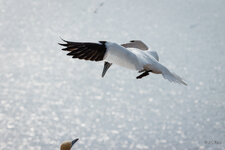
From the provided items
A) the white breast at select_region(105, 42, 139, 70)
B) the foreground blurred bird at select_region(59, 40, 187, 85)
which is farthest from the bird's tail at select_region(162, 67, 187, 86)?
the white breast at select_region(105, 42, 139, 70)

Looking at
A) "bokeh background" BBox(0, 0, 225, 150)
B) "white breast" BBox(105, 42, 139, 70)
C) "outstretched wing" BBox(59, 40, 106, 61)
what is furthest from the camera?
"bokeh background" BBox(0, 0, 225, 150)

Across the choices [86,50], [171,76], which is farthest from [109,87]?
[86,50]

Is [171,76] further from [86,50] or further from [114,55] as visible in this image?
[86,50]

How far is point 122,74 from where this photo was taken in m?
44.3

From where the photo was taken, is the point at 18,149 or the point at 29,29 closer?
the point at 18,149

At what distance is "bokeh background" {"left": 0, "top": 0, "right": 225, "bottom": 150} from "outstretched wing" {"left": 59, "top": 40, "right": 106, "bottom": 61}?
2539 cm

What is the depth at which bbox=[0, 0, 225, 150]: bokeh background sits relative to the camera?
33125 millimetres

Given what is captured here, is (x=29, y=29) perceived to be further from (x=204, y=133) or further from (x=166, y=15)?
(x=204, y=133)

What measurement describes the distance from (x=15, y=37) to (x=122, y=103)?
17.5 metres

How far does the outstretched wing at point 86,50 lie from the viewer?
5793 mm

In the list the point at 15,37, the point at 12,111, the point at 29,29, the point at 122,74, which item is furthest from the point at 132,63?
the point at 29,29

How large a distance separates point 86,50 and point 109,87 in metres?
35.3

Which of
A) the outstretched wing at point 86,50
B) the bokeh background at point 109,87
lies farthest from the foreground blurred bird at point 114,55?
the bokeh background at point 109,87

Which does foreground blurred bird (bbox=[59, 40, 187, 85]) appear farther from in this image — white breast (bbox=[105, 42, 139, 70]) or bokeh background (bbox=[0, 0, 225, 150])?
A: bokeh background (bbox=[0, 0, 225, 150])
